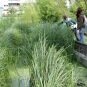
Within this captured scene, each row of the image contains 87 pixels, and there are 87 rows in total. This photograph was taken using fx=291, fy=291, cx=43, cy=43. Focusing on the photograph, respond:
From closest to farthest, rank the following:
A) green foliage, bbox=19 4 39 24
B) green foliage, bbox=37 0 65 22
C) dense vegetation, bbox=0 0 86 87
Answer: dense vegetation, bbox=0 0 86 87
green foliage, bbox=19 4 39 24
green foliage, bbox=37 0 65 22

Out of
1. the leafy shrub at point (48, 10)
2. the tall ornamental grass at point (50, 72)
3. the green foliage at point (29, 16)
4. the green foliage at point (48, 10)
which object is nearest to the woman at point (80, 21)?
the tall ornamental grass at point (50, 72)

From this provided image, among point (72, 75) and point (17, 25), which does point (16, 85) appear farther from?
point (17, 25)

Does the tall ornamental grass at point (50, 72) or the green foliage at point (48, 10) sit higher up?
the tall ornamental grass at point (50, 72)

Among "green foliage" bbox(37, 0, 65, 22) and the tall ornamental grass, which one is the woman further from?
"green foliage" bbox(37, 0, 65, 22)

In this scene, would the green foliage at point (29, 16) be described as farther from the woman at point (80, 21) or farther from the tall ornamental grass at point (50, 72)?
the tall ornamental grass at point (50, 72)

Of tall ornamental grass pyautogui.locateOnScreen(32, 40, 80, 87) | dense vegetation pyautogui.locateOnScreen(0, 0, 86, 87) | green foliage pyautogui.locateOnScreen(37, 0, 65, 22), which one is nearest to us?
tall ornamental grass pyautogui.locateOnScreen(32, 40, 80, 87)

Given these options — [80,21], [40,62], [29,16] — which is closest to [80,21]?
[80,21]

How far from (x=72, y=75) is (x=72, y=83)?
6.3 inches

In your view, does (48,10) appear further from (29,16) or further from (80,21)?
(80,21)

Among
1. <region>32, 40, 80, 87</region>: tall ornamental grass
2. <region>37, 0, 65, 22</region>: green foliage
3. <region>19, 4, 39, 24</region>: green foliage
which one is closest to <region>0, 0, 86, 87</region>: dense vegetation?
<region>32, 40, 80, 87</region>: tall ornamental grass

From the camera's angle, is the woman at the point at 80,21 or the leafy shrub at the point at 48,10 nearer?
the woman at the point at 80,21

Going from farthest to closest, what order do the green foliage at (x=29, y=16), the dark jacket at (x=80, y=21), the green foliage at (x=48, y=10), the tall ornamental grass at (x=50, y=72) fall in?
the green foliage at (x=48, y=10) → the green foliage at (x=29, y=16) → the dark jacket at (x=80, y=21) → the tall ornamental grass at (x=50, y=72)

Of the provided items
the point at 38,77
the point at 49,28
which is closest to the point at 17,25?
the point at 49,28

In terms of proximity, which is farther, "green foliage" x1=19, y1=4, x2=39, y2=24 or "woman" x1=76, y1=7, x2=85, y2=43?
"green foliage" x1=19, y1=4, x2=39, y2=24
